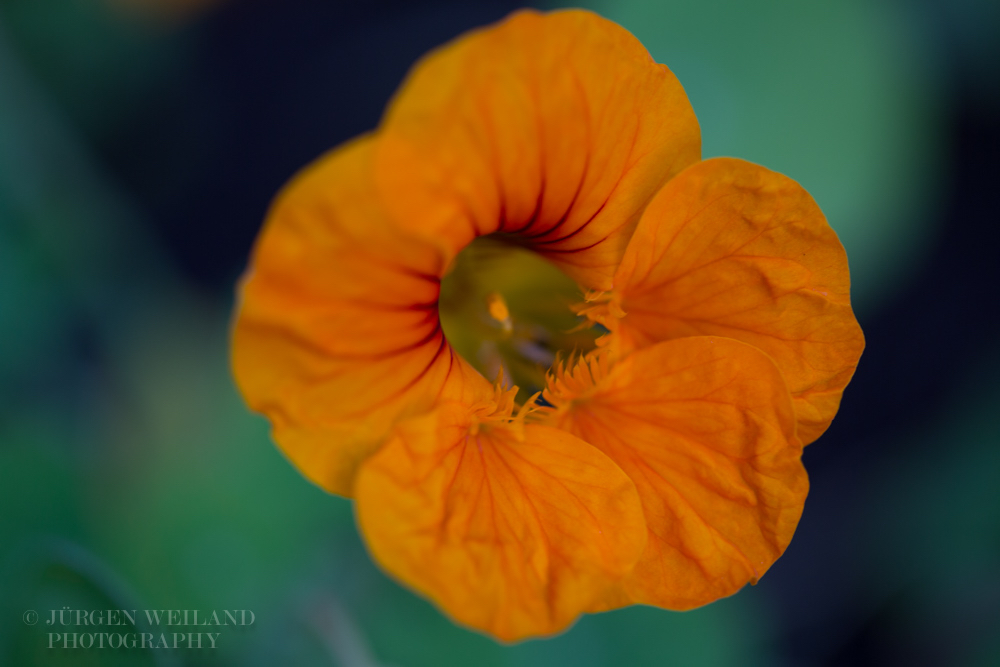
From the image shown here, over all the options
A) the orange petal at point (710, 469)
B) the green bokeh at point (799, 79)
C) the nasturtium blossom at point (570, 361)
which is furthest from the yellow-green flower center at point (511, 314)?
the green bokeh at point (799, 79)

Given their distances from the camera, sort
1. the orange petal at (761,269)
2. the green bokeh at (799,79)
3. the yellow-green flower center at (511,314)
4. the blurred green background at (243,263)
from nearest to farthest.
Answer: the orange petal at (761,269) < the yellow-green flower center at (511,314) < the blurred green background at (243,263) < the green bokeh at (799,79)

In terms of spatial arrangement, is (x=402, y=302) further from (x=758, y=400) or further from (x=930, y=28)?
(x=930, y=28)

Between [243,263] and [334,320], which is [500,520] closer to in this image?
[334,320]

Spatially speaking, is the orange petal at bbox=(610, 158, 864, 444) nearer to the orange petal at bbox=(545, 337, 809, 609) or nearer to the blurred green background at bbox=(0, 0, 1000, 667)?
the orange petal at bbox=(545, 337, 809, 609)

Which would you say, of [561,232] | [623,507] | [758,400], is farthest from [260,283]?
[758,400]

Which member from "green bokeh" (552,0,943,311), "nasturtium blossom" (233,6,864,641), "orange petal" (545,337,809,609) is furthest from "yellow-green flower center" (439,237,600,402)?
"green bokeh" (552,0,943,311)

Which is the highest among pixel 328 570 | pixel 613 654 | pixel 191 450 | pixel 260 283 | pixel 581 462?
pixel 260 283

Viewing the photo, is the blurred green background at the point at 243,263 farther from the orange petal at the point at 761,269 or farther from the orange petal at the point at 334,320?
the orange petal at the point at 761,269
